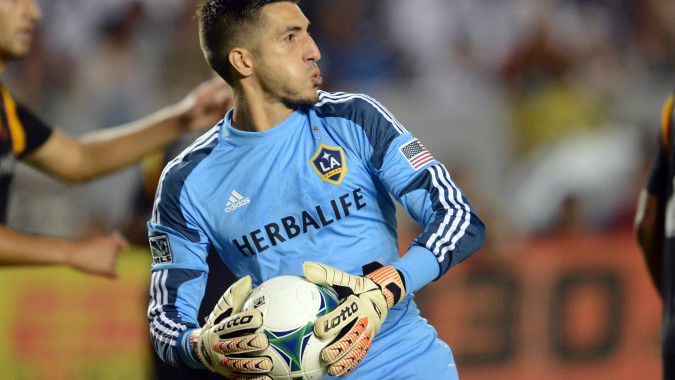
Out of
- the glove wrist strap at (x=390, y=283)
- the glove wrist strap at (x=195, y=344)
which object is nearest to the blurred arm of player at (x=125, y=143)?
the glove wrist strap at (x=195, y=344)

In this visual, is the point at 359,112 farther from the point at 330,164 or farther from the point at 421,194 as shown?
the point at 421,194

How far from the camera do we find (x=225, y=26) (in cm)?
270

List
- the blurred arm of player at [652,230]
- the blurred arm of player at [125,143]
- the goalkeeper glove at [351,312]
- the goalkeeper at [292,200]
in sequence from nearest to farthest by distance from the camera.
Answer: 1. the goalkeeper glove at [351,312]
2. the goalkeeper at [292,200]
3. the blurred arm of player at [652,230]
4. the blurred arm of player at [125,143]

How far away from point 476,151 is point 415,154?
13.5 feet

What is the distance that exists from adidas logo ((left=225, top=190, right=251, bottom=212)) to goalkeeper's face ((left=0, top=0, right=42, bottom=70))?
2.63 metres

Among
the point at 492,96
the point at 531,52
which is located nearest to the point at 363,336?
the point at 492,96

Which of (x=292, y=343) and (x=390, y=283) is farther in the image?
(x=390, y=283)

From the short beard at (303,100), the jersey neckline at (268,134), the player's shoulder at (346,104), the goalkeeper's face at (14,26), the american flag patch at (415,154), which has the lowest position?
the american flag patch at (415,154)

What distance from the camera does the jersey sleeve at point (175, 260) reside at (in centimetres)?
255

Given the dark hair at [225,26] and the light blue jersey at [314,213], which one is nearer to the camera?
the light blue jersey at [314,213]

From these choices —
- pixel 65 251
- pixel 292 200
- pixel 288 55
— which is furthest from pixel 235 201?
pixel 65 251

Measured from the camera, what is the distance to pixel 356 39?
23.2 ft

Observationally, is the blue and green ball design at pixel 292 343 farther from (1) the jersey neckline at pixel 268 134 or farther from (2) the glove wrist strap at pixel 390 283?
(1) the jersey neckline at pixel 268 134

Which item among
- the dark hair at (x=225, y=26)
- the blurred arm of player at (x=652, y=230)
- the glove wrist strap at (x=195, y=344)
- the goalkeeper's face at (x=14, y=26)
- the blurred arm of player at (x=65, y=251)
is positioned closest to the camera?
the glove wrist strap at (x=195, y=344)
